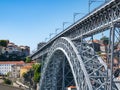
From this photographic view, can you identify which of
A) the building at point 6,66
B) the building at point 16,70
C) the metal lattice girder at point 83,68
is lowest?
the metal lattice girder at point 83,68

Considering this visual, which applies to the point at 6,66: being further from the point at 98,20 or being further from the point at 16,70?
the point at 98,20

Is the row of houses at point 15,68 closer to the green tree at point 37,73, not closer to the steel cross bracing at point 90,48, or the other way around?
the green tree at point 37,73

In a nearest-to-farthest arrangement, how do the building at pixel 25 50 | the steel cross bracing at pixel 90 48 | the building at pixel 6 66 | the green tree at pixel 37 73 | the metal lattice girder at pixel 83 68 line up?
the steel cross bracing at pixel 90 48, the metal lattice girder at pixel 83 68, the green tree at pixel 37 73, the building at pixel 6 66, the building at pixel 25 50

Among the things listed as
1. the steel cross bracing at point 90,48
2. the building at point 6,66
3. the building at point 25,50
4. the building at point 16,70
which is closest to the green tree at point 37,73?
the building at point 16,70

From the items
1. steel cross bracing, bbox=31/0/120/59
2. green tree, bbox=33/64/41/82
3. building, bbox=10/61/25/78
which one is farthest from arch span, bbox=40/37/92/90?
building, bbox=10/61/25/78

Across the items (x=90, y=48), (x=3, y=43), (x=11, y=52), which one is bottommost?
(x=90, y=48)

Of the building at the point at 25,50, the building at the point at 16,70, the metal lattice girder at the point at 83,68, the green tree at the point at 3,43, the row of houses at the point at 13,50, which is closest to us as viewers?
the metal lattice girder at the point at 83,68

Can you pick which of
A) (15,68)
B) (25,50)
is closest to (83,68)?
(15,68)

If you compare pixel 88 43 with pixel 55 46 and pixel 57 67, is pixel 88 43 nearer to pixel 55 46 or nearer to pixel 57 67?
pixel 55 46

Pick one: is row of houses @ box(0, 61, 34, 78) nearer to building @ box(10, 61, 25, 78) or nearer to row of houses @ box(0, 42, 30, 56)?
building @ box(10, 61, 25, 78)

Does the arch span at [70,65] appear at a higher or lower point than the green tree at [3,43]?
lower
